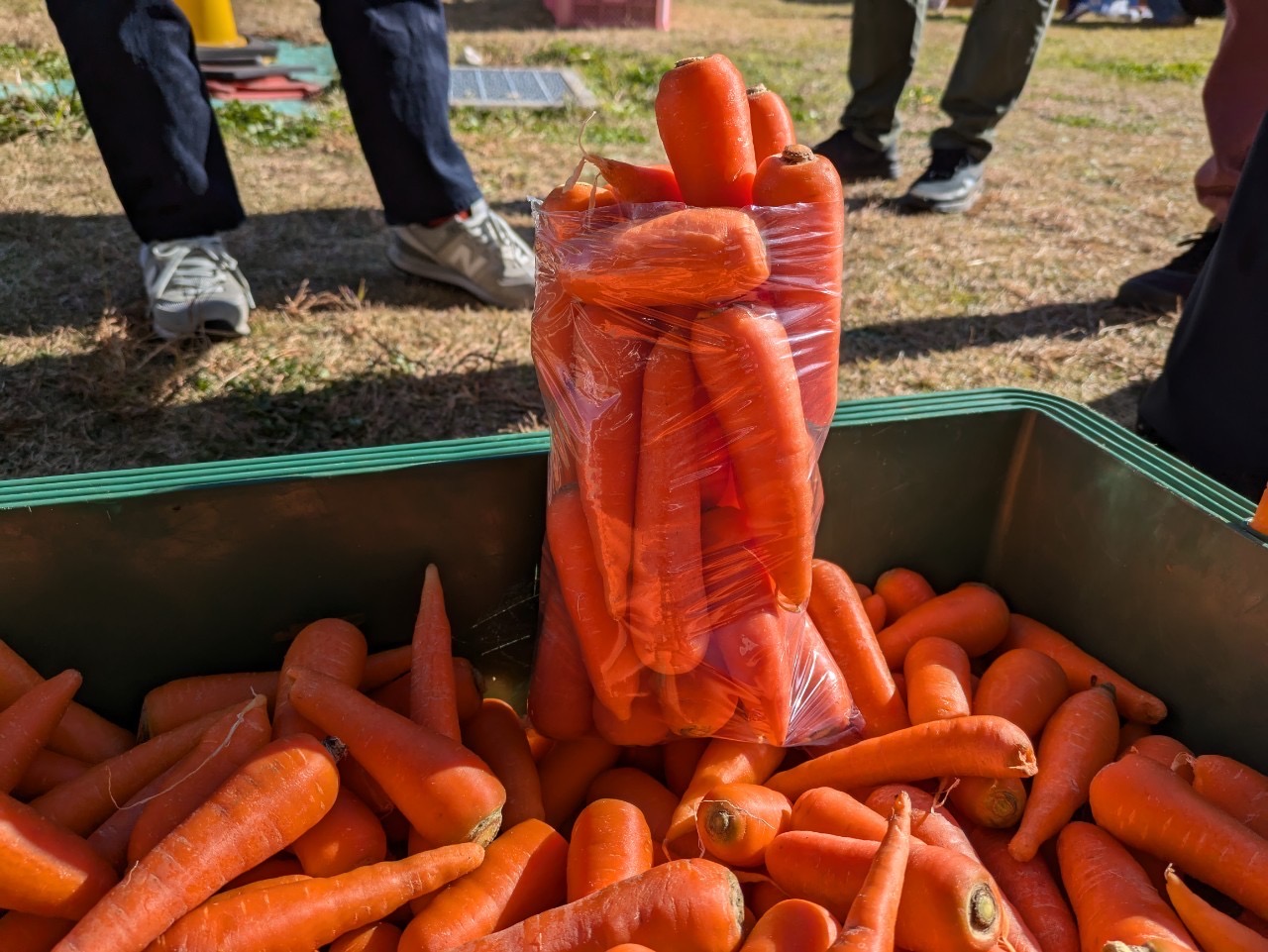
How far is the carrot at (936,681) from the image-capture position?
133cm

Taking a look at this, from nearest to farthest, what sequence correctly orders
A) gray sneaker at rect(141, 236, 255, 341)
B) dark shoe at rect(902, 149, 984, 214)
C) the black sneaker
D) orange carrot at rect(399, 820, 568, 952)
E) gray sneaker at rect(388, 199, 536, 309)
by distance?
orange carrot at rect(399, 820, 568, 952)
gray sneaker at rect(141, 236, 255, 341)
gray sneaker at rect(388, 199, 536, 309)
the black sneaker
dark shoe at rect(902, 149, 984, 214)

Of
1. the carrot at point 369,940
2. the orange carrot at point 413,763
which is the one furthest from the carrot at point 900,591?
the carrot at point 369,940

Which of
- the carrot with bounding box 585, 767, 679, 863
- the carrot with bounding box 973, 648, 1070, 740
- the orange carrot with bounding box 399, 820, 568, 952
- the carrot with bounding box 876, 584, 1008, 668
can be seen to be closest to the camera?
the orange carrot with bounding box 399, 820, 568, 952

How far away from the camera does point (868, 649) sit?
141 cm

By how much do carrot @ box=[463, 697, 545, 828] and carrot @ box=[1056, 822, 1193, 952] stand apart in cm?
67

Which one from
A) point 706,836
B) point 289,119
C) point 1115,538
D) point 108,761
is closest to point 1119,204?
point 1115,538

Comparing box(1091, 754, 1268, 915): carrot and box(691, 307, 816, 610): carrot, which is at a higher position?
box(691, 307, 816, 610): carrot

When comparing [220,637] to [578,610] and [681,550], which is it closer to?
[578,610]

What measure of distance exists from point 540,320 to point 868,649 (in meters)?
0.70

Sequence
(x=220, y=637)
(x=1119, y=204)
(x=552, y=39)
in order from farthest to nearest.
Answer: (x=552, y=39) → (x=1119, y=204) → (x=220, y=637)

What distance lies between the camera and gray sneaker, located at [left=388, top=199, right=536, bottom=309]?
2.81 m

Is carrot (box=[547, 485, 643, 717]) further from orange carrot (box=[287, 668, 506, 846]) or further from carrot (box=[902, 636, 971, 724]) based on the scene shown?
carrot (box=[902, 636, 971, 724])

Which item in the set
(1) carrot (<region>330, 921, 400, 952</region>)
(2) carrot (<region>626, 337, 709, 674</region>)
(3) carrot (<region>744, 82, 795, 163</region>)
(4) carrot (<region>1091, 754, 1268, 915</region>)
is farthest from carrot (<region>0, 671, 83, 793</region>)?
(4) carrot (<region>1091, 754, 1268, 915</region>)

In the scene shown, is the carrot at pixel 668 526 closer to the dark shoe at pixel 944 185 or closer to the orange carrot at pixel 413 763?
the orange carrot at pixel 413 763
